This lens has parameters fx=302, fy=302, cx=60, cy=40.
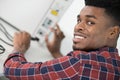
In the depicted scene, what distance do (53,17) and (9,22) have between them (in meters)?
0.24

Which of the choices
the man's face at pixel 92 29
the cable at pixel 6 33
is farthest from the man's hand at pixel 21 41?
the man's face at pixel 92 29

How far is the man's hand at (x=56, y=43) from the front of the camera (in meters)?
1.50

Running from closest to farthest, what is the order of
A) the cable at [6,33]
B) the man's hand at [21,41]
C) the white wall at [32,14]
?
the man's hand at [21,41], the cable at [6,33], the white wall at [32,14]

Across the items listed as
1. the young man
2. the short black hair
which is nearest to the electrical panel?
the young man

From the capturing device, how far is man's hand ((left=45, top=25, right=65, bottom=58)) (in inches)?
59.2

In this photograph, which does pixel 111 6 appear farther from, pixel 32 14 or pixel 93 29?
pixel 32 14

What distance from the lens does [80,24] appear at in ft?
3.93

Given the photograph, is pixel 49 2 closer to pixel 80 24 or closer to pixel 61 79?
pixel 80 24

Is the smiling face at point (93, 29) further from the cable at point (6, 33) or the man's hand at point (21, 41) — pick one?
the cable at point (6, 33)

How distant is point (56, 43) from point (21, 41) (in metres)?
0.21

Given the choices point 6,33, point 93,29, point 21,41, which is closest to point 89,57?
point 93,29

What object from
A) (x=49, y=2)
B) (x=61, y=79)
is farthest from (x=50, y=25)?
(x=61, y=79)

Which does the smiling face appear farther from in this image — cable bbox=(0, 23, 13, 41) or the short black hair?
cable bbox=(0, 23, 13, 41)

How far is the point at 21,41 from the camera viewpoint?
1.42 m
